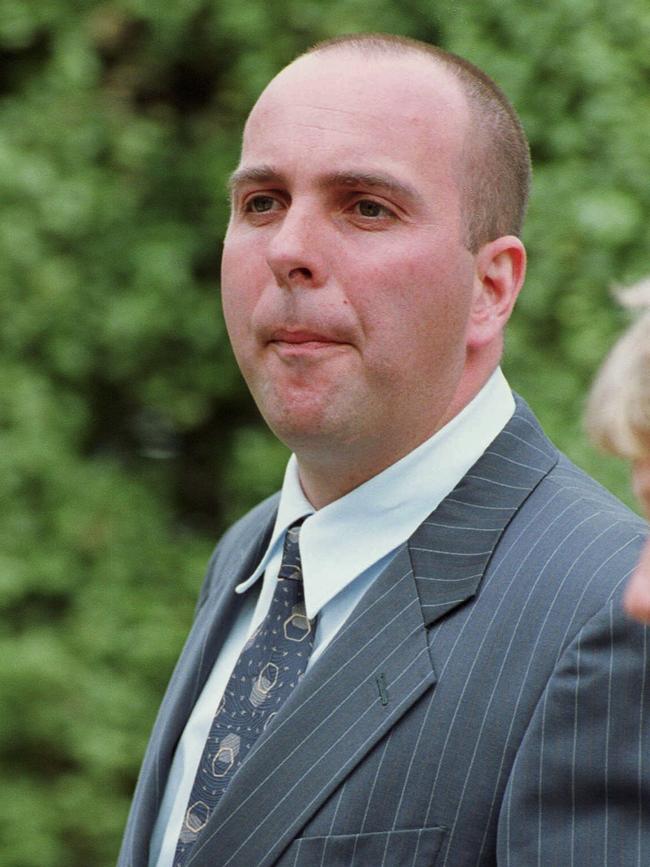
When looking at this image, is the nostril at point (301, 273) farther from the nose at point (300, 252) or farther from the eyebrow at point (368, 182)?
the eyebrow at point (368, 182)

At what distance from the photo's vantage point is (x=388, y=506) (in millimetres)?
2004

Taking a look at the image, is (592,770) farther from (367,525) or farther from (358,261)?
(358,261)

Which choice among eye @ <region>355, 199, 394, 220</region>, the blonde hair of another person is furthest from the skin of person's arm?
eye @ <region>355, 199, 394, 220</region>

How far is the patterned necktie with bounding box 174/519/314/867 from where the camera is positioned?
1926mm

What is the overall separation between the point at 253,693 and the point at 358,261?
613mm

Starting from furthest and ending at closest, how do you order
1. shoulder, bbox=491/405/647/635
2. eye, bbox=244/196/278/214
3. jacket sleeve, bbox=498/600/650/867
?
eye, bbox=244/196/278/214 < shoulder, bbox=491/405/647/635 < jacket sleeve, bbox=498/600/650/867

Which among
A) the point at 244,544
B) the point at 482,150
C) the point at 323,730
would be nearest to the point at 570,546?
the point at 323,730

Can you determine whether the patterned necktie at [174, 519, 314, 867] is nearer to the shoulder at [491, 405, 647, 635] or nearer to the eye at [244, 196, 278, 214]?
the shoulder at [491, 405, 647, 635]

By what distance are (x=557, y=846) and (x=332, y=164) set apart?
0.93 metres

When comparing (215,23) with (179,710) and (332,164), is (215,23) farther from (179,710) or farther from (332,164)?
(179,710)

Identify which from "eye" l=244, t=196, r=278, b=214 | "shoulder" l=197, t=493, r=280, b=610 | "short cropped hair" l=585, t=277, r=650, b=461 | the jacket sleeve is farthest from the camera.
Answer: "shoulder" l=197, t=493, r=280, b=610

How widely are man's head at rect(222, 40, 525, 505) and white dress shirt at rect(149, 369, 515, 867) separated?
27mm

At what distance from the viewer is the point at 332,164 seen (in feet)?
6.37

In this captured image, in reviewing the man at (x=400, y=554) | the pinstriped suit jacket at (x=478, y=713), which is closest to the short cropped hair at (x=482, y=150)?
the man at (x=400, y=554)
